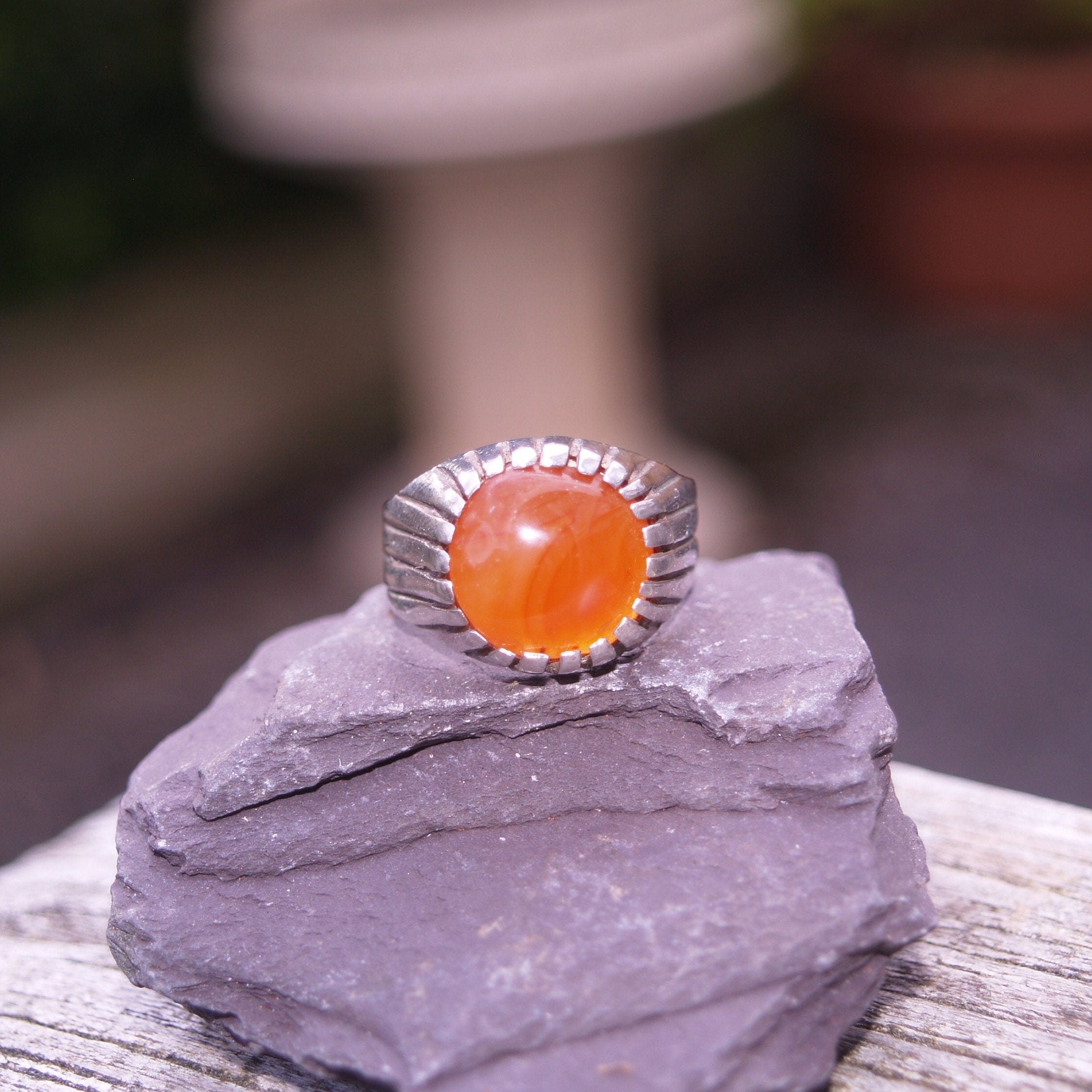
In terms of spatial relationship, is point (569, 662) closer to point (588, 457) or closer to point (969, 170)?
point (588, 457)

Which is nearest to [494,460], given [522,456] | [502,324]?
[522,456]

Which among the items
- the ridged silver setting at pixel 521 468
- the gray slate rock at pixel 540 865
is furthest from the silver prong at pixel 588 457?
the gray slate rock at pixel 540 865

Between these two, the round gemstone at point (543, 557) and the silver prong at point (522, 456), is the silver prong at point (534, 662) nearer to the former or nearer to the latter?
the round gemstone at point (543, 557)

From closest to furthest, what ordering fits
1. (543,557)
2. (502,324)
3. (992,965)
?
(543,557) → (992,965) → (502,324)

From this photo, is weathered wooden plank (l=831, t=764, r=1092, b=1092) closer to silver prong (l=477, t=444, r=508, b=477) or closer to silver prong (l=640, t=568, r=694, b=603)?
silver prong (l=640, t=568, r=694, b=603)

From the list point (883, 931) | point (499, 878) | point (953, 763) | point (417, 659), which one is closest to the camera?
point (883, 931)

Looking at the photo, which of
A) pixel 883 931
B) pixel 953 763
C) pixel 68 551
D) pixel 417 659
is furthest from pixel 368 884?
pixel 68 551

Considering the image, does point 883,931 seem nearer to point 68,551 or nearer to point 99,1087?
point 99,1087
